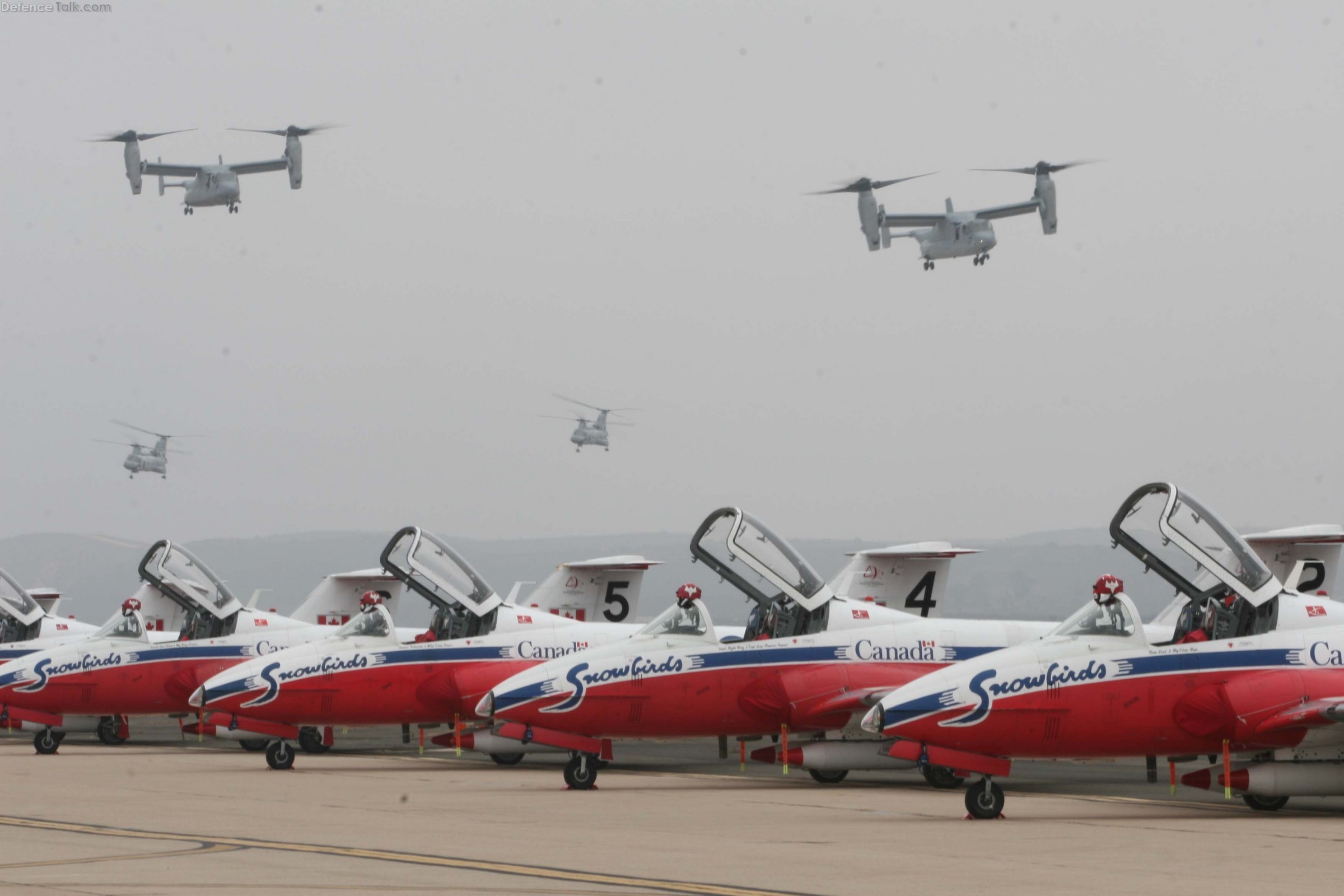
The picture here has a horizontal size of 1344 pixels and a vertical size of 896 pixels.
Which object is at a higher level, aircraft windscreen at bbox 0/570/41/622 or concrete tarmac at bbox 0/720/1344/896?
aircraft windscreen at bbox 0/570/41/622

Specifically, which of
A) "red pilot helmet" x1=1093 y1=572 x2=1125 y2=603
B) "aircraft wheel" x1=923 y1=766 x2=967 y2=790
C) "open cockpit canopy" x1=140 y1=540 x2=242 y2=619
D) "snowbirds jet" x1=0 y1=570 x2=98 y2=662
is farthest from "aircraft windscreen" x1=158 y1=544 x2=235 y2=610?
"red pilot helmet" x1=1093 y1=572 x2=1125 y2=603

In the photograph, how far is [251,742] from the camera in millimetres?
29953

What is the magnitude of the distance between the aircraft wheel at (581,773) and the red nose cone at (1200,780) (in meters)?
6.91

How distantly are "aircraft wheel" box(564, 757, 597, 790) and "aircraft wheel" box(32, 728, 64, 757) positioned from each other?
11873 millimetres

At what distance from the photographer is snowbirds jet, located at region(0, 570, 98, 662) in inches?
1335

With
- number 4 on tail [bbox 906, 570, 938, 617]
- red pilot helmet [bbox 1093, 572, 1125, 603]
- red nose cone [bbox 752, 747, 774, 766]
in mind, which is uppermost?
number 4 on tail [bbox 906, 570, 938, 617]

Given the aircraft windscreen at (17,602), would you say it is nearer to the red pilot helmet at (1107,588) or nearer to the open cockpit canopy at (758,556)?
the open cockpit canopy at (758,556)

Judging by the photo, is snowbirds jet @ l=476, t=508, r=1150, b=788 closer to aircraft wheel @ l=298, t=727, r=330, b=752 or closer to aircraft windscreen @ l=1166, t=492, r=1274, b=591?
aircraft windscreen @ l=1166, t=492, r=1274, b=591

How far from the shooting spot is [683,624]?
72.1 feet

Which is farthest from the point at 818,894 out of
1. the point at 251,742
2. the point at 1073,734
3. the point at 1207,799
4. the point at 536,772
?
the point at 251,742

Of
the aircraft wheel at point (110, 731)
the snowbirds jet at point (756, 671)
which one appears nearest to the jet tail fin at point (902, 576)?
the snowbirds jet at point (756, 671)

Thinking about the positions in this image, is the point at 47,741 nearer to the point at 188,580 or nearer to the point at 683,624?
the point at 188,580

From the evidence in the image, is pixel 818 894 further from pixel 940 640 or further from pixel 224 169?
pixel 224 169

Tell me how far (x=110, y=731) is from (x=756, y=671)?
15.1m
